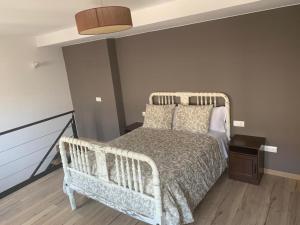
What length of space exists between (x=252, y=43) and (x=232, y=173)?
5.42 ft

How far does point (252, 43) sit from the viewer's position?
9.60ft

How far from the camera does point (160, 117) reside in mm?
3609

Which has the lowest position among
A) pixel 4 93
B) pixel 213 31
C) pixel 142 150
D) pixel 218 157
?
pixel 218 157

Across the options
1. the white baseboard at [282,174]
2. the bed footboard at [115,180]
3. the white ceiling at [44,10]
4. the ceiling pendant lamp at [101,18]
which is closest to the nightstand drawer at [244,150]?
the white baseboard at [282,174]

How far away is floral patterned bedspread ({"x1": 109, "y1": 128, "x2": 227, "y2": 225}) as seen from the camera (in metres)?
2.15

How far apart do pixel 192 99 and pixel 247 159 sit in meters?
1.18

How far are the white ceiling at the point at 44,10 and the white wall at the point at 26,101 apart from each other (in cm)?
111

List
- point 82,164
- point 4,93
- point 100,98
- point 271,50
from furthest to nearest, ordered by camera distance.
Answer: point 100,98
point 4,93
point 271,50
point 82,164

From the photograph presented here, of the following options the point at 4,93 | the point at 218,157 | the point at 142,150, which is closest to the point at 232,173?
the point at 218,157

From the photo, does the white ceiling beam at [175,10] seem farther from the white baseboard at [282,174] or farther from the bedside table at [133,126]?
the white baseboard at [282,174]

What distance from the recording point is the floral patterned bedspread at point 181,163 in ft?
7.04

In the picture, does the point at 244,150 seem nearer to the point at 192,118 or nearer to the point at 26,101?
the point at 192,118

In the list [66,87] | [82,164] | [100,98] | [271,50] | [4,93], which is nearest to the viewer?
[82,164]

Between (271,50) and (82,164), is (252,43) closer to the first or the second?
(271,50)
